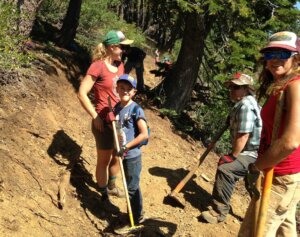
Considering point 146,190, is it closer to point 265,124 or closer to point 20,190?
point 20,190

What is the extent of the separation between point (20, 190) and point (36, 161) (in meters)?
0.73

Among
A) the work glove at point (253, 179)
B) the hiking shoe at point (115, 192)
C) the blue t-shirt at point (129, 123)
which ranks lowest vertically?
the hiking shoe at point (115, 192)

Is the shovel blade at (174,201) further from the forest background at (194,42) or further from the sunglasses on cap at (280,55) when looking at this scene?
the sunglasses on cap at (280,55)

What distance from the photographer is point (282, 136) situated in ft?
8.54

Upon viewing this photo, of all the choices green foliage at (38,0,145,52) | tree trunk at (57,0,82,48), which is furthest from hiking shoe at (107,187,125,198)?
green foliage at (38,0,145,52)

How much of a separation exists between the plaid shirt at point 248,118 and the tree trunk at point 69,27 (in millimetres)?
6947

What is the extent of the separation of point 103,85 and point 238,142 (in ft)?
5.59

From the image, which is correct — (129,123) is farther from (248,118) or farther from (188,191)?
(188,191)

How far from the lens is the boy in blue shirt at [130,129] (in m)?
4.15

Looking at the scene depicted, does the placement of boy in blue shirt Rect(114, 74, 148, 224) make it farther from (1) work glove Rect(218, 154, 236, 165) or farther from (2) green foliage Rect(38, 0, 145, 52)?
(2) green foliage Rect(38, 0, 145, 52)

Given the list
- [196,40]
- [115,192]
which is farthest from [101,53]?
[196,40]

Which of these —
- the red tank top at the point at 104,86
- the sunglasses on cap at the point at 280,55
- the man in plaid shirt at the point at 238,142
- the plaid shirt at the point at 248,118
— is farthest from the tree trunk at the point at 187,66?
the sunglasses on cap at the point at 280,55

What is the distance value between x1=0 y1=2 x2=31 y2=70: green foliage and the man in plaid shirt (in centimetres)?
298

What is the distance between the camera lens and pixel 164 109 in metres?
9.09
